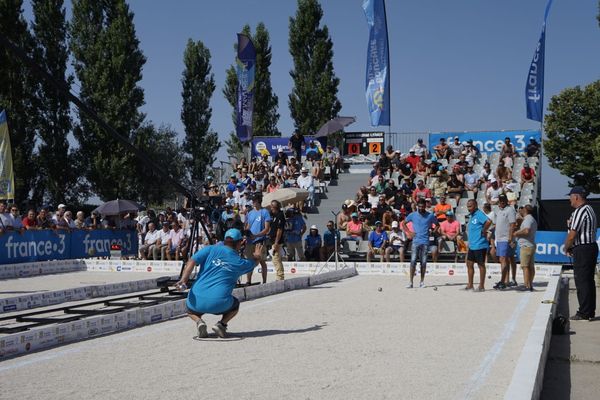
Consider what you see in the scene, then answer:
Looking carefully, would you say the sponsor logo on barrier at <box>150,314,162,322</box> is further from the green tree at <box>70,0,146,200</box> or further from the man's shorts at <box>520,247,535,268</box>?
the green tree at <box>70,0,146,200</box>

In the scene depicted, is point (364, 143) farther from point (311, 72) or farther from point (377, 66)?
point (311, 72)

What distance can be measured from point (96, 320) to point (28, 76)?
33541 millimetres

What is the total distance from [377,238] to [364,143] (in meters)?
12.9

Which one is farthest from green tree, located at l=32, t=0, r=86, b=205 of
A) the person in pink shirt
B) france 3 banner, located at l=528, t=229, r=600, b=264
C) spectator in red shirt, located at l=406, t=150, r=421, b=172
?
france 3 banner, located at l=528, t=229, r=600, b=264

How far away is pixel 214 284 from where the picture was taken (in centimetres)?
868

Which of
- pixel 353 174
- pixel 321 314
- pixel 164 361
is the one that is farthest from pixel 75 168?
pixel 164 361

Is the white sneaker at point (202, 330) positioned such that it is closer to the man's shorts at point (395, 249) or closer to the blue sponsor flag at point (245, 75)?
the man's shorts at point (395, 249)

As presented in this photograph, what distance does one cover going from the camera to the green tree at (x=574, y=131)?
46938 millimetres

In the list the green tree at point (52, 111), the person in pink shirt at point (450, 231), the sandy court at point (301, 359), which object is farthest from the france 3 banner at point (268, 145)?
the sandy court at point (301, 359)

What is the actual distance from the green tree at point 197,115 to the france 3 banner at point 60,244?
3130 cm

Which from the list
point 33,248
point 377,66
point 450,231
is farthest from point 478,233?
point 377,66

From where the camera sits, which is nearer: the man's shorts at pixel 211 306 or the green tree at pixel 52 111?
the man's shorts at pixel 211 306

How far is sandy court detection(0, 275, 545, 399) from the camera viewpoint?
6.01 meters

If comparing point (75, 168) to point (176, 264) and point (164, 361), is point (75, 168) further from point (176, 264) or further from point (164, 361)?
point (164, 361)
